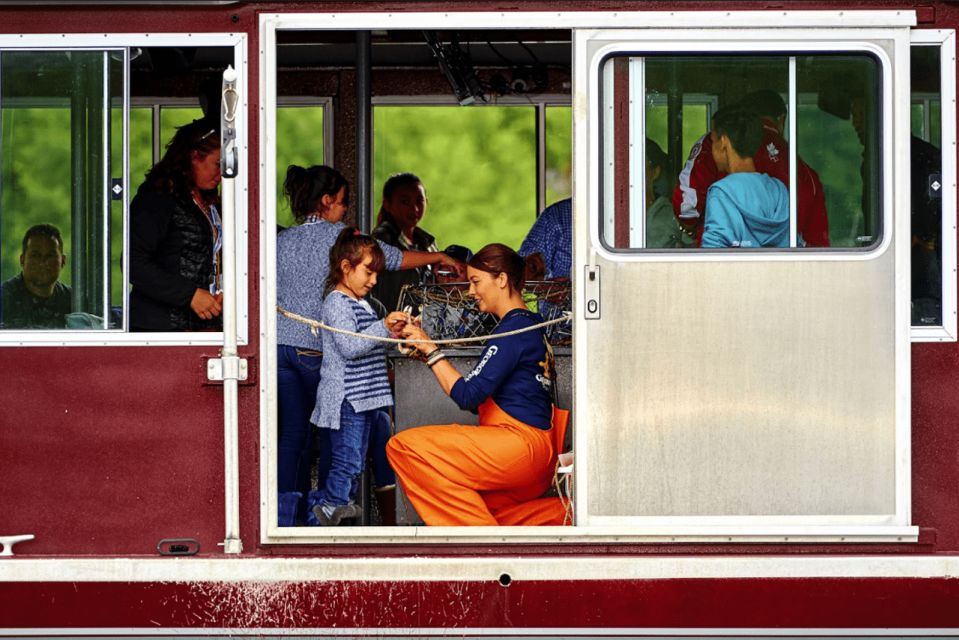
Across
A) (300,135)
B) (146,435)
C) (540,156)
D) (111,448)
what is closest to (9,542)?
(111,448)

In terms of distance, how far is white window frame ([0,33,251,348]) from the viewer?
473 centimetres

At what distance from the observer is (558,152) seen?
7.98 m

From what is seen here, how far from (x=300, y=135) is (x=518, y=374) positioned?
314 cm

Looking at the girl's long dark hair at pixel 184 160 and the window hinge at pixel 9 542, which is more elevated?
the girl's long dark hair at pixel 184 160

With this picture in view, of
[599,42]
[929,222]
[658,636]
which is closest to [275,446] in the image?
[658,636]

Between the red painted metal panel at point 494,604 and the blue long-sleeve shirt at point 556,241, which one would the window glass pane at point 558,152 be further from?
the red painted metal panel at point 494,604

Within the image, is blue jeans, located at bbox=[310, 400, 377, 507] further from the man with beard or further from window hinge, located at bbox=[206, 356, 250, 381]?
the man with beard

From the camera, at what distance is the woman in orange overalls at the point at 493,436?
5.03 metres

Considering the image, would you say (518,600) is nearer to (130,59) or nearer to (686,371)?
(686,371)

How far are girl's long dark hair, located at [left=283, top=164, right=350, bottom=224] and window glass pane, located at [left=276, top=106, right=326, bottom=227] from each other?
1.89 m

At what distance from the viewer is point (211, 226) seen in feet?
16.9

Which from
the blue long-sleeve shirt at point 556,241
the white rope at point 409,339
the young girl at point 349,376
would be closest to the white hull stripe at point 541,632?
the young girl at point 349,376

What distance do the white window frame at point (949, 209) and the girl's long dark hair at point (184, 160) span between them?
2.47 m

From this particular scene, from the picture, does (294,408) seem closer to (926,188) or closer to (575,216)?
(575,216)
